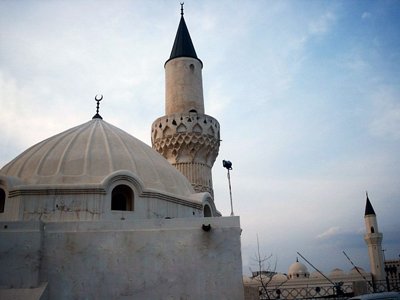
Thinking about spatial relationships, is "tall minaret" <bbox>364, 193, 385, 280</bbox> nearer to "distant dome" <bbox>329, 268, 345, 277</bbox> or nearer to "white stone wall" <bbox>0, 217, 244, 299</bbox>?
"distant dome" <bbox>329, 268, 345, 277</bbox>

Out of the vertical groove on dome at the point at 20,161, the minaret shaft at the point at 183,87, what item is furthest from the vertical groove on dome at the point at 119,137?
the minaret shaft at the point at 183,87

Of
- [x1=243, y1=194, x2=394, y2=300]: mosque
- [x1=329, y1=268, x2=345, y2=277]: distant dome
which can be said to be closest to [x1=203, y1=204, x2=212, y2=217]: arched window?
[x1=243, y1=194, x2=394, y2=300]: mosque

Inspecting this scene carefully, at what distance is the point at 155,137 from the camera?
70.2 ft

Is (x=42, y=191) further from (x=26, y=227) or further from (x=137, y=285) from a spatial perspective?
(x=137, y=285)

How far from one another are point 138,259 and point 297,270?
27.1 m

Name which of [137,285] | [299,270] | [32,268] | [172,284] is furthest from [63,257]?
[299,270]

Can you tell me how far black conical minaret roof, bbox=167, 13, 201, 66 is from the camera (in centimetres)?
2155

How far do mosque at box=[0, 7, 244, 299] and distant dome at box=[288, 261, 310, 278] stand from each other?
22.5 metres

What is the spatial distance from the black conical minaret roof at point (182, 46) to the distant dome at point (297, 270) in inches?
839

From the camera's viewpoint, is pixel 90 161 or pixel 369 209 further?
pixel 369 209

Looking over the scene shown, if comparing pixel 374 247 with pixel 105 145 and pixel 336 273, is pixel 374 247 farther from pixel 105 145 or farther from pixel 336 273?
pixel 105 145

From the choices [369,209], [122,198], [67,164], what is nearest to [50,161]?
[67,164]

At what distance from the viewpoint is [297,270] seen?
3553 cm

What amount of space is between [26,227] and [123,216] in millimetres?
2647
